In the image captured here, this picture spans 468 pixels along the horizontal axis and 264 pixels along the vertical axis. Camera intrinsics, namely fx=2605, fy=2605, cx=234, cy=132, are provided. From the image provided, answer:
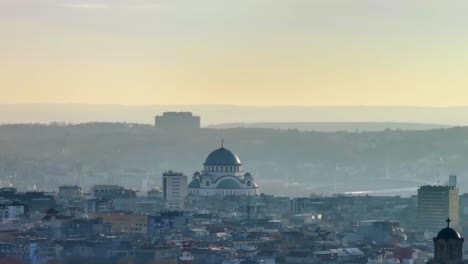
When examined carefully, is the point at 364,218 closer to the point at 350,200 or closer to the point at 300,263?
the point at 350,200

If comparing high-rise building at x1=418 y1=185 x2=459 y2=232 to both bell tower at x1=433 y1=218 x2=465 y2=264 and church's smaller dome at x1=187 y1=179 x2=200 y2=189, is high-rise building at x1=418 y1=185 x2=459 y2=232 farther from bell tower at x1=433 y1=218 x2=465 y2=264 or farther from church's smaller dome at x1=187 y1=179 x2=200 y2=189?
bell tower at x1=433 y1=218 x2=465 y2=264

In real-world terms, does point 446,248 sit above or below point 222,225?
below

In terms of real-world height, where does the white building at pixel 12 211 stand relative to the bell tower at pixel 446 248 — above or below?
above

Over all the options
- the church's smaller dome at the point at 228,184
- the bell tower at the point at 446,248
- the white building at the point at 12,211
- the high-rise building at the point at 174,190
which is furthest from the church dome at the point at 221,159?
the bell tower at the point at 446,248

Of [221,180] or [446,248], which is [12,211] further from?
[446,248]

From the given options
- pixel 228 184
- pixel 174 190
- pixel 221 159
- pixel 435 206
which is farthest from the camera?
pixel 221 159

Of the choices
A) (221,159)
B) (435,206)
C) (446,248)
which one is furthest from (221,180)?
(446,248)

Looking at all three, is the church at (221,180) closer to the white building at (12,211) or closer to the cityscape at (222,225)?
the cityscape at (222,225)
